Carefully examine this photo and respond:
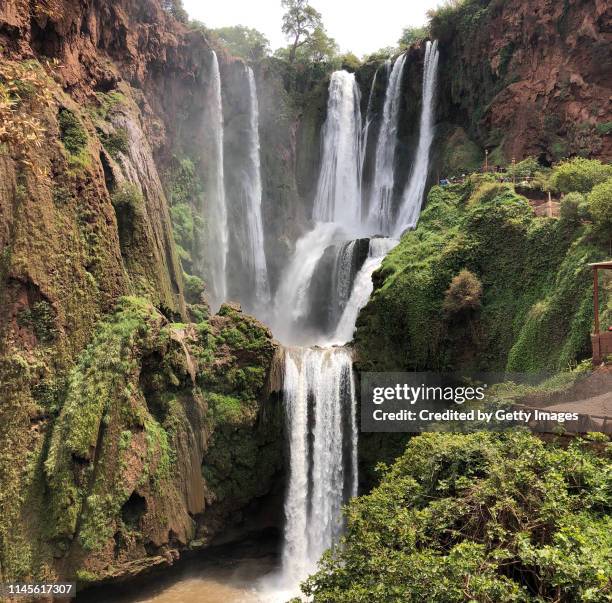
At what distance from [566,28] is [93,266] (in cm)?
2541

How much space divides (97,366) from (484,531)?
12.2 m

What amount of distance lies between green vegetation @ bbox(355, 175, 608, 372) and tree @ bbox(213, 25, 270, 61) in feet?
86.9

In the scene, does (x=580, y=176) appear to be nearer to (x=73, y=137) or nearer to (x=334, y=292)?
(x=334, y=292)

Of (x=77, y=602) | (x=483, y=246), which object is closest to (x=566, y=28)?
(x=483, y=246)

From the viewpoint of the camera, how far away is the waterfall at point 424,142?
33.6m

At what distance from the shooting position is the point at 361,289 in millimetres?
25641

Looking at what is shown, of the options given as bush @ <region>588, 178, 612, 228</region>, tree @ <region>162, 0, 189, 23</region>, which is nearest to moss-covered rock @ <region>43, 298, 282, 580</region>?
bush @ <region>588, 178, 612, 228</region>

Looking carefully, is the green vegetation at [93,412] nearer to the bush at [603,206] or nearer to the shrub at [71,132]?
the shrub at [71,132]

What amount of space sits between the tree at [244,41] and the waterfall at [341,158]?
23.5ft

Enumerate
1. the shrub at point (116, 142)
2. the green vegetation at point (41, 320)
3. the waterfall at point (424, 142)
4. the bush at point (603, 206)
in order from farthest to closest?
the waterfall at point (424, 142) < the shrub at point (116, 142) < the green vegetation at point (41, 320) < the bush at point (603, 206)

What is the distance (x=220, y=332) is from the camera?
65.4 ft

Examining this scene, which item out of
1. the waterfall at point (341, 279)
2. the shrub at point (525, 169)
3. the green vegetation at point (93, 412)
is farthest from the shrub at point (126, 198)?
the shrub at point (525, 169)

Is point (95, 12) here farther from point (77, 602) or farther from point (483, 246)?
point (77, 602)

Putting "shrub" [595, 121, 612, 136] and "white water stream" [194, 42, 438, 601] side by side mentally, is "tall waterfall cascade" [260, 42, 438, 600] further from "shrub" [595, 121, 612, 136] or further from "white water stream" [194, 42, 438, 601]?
"shrub" [595, 121, 612, 136]
